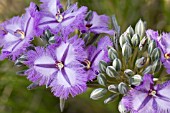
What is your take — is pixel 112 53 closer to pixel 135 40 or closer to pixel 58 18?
pixel 135 40

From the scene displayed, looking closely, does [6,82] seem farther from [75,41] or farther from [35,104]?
[75,41]

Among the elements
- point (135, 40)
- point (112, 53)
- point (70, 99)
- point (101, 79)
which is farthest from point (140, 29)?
point (70, 99)

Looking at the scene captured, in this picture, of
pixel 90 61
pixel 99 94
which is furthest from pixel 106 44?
pixel 99 94

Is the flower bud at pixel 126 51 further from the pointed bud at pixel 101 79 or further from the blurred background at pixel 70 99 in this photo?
the blurred background at pixel 70 99

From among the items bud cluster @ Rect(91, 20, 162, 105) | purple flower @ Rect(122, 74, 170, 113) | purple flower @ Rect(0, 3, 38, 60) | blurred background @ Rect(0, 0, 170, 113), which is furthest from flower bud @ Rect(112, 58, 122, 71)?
blurred background @ Rect(0, 0, 170, 113)

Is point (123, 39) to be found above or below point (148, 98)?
above

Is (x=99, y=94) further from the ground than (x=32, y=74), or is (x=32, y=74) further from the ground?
(x=32, y=74)

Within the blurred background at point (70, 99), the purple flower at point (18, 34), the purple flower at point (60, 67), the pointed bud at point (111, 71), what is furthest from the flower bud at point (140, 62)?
the blurred background at point (70, 99)
